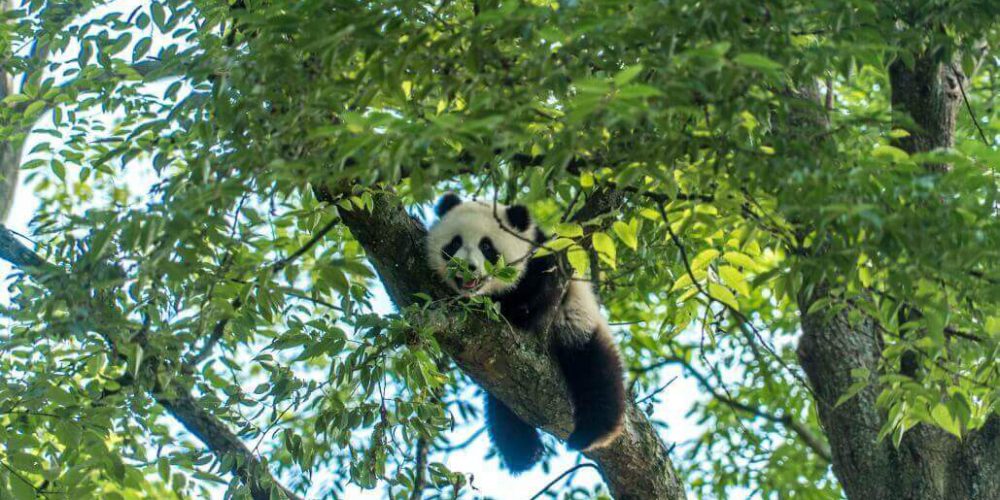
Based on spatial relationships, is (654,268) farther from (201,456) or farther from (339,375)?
(201,456)

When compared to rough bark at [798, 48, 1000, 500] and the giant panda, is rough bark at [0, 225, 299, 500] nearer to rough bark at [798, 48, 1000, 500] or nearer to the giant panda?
the giant panda

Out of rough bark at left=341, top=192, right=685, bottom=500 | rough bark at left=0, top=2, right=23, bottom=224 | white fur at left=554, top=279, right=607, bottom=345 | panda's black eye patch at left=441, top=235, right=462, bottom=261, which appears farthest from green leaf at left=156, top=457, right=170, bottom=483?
rough bark at left=0, top=2, right=23, bottom=224

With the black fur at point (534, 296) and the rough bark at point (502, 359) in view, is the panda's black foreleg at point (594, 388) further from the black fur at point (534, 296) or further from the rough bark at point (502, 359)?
the black fur at point (534, 296)

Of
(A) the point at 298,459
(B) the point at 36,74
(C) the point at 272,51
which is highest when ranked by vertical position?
(B) the point at 36,74

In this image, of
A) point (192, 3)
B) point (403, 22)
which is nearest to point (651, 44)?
point (403, 22)

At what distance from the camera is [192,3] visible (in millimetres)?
3818

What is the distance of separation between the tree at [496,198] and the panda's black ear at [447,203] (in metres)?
1.31

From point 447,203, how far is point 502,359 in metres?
2.11

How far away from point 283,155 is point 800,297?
318 centimetres

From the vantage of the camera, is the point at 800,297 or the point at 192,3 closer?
the point at 192,3

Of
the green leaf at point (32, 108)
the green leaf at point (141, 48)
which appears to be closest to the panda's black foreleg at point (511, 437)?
the green leaf at point (141, 48)

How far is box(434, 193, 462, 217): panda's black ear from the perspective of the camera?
6.54m

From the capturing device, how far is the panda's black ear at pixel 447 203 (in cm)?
654

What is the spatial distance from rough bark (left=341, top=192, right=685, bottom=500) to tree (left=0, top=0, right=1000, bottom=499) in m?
0.02
